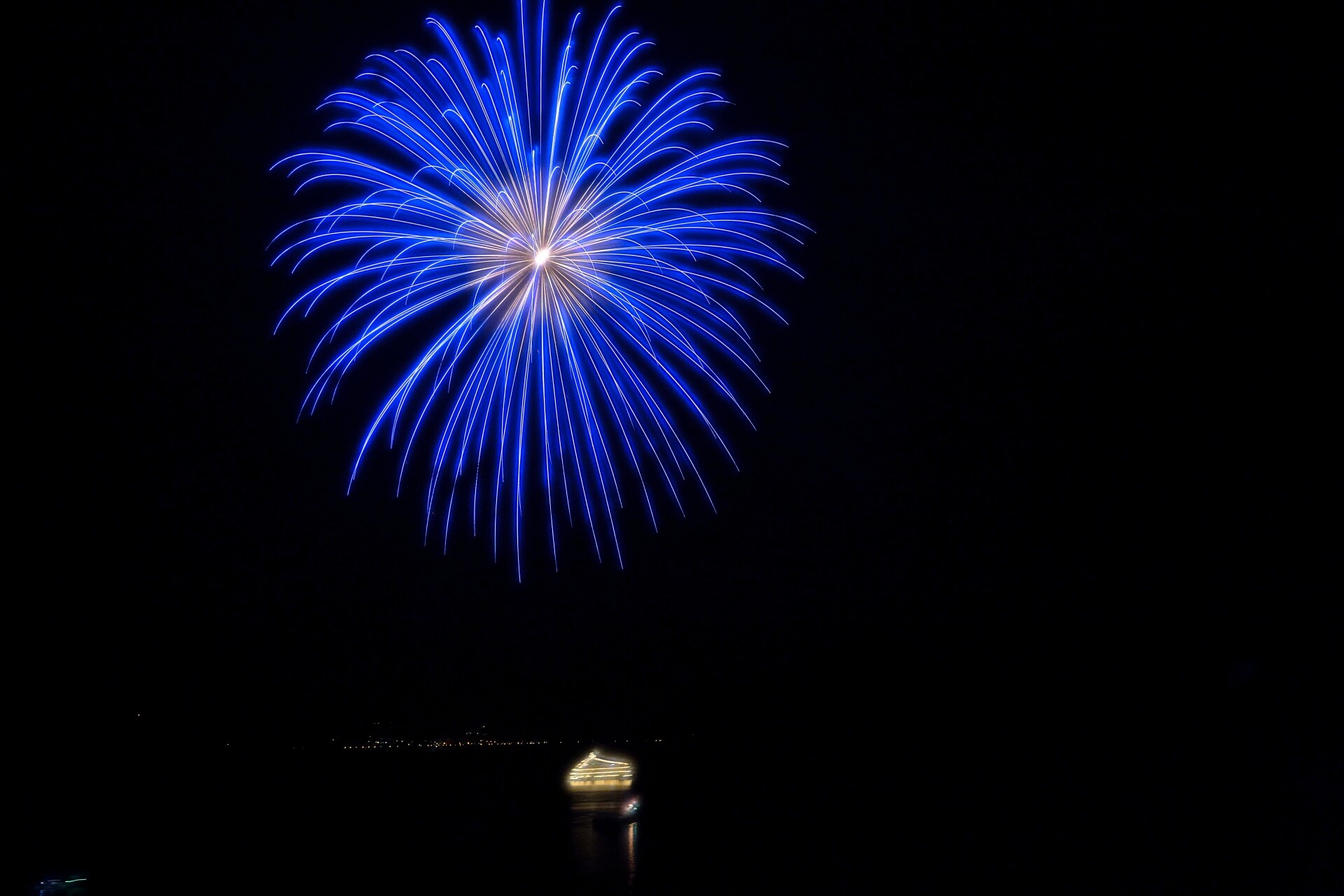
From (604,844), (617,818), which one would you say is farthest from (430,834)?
(604,844)

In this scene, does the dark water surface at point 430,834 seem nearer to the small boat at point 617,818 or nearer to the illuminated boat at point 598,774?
the small boat at point 617,818

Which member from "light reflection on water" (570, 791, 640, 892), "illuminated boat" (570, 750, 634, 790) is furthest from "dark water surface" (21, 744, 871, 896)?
"illuminated boat" (570, 750, 634, 790)

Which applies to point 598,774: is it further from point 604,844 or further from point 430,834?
point 604,844

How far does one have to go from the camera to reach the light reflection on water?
13180 mm

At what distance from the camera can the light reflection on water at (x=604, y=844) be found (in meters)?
13.2

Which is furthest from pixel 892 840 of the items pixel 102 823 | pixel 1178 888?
pixel 102 823

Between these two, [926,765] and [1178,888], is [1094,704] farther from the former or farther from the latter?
[1178,888]

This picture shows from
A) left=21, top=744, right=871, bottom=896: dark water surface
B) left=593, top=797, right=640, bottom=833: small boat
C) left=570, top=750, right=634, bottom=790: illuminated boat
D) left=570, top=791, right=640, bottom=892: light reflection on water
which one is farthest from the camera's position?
left=570, top=750, right=634, bottom=790: illuminated boat

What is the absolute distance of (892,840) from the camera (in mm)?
15594

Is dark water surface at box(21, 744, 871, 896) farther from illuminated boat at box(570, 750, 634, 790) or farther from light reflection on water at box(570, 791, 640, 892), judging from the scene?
illuminated boat at box(570, 750, 634, 790)

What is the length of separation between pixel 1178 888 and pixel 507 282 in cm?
1149

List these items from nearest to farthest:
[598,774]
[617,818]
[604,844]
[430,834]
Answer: [604,844] → [430,834] → [617,818] → [598,774]

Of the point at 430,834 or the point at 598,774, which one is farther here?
the point at 598,774

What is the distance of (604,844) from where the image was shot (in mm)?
16641
